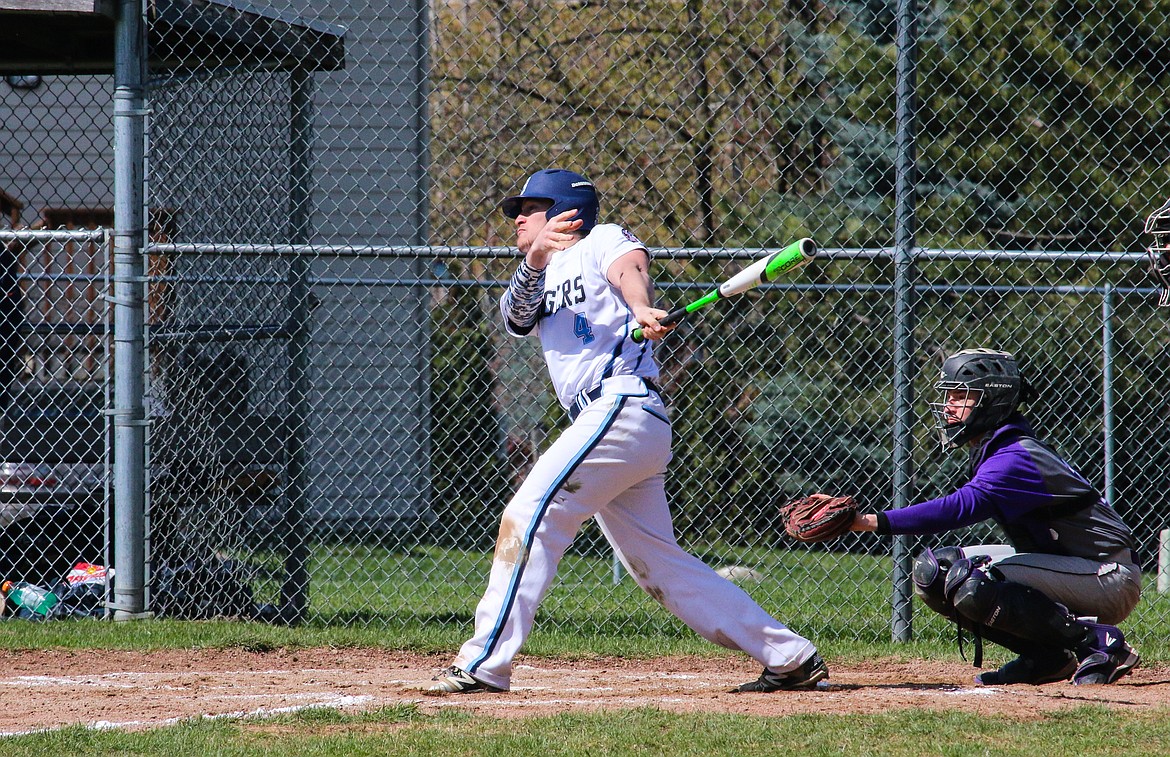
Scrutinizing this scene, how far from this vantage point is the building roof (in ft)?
20.5

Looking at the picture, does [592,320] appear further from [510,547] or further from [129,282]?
[129,282]

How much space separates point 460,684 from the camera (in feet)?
14.2

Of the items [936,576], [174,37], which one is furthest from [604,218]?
[936,576]

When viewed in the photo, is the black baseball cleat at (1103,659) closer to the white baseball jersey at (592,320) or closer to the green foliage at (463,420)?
the white baseball jersey at (592,320)

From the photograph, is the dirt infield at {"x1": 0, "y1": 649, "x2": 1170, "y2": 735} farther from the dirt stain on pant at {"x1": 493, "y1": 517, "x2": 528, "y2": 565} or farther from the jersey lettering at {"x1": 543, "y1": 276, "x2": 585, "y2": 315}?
the jersey lettering at {"x1": 543, "y1": 276, "x2": 585, "y2": 315}

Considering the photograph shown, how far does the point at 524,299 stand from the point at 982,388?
169cm

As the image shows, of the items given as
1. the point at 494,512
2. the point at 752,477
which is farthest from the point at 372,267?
the point at 752,477

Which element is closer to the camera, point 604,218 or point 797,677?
point 797,677

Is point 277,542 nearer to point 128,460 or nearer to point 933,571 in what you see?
point 128,460

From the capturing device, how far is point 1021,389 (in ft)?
15.6

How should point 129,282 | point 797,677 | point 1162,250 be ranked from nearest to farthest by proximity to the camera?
point 1162,250, point 797,677, point 129,282

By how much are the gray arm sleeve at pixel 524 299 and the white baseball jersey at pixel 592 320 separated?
0.15 ft

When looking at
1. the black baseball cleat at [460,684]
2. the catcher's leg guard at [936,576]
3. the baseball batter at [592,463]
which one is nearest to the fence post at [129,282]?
the baseball batter at [592,463]

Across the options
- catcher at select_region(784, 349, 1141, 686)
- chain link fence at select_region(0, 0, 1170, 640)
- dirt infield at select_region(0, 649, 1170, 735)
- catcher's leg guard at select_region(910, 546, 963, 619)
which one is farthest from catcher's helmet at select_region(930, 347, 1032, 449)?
chain link fence at select_region(0, 0, 1170, 640)
